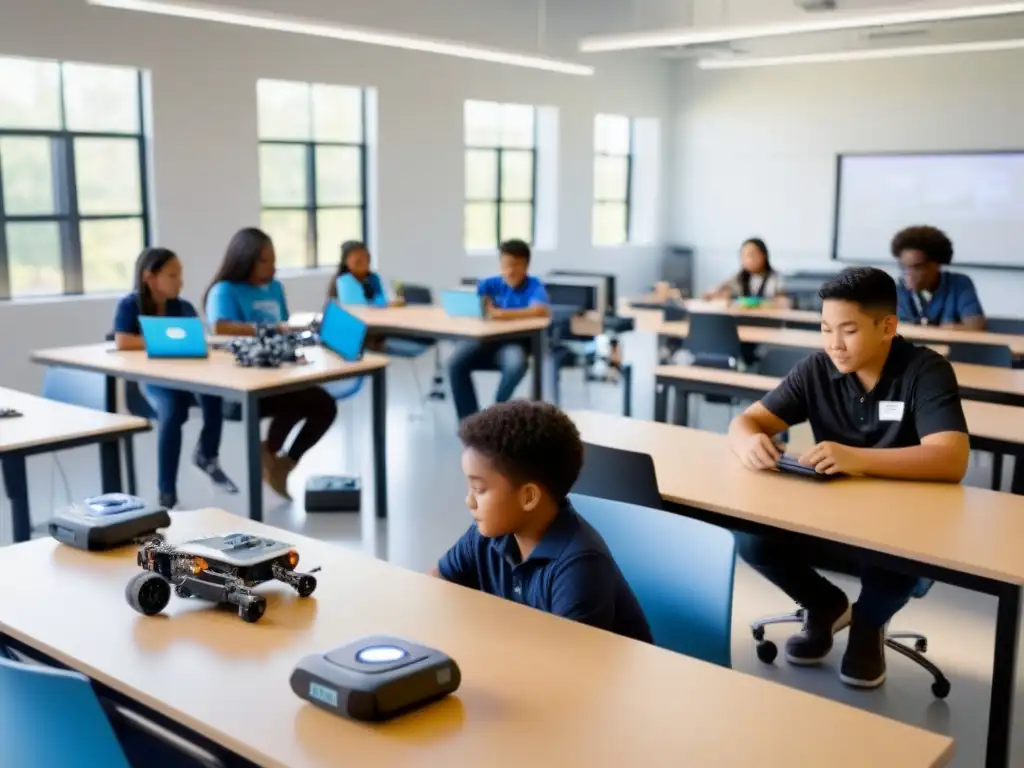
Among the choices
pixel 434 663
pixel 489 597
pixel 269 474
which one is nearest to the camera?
pixel 434 663

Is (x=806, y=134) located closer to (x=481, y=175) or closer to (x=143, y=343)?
(x=481, y=175)

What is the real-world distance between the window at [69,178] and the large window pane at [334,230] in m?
1.63

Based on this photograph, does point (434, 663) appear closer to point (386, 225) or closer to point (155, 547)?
point (155, 547)

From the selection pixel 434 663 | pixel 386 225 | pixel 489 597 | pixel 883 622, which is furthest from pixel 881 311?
pixel 386 225

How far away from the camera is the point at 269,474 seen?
490 cm

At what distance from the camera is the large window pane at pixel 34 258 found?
21.0 ft

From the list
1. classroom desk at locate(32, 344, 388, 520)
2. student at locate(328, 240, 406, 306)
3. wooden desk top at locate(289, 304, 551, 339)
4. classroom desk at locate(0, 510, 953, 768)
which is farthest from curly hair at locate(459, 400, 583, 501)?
student at locate(328, 240, 406, 306)

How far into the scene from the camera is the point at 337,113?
8.43 m

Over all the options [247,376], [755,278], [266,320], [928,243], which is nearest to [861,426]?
[247,376]

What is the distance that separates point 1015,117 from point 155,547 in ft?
32.4

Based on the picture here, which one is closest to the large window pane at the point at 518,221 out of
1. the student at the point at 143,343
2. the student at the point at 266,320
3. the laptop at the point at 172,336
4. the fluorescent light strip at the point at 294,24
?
the fluorescent light strip at the point at 294,24

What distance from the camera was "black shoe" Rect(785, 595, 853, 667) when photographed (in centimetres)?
307

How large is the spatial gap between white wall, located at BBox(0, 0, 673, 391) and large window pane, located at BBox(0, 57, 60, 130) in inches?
8.2

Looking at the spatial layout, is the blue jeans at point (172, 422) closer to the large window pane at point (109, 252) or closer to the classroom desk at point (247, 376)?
the classroom desk at point (247, 376)
